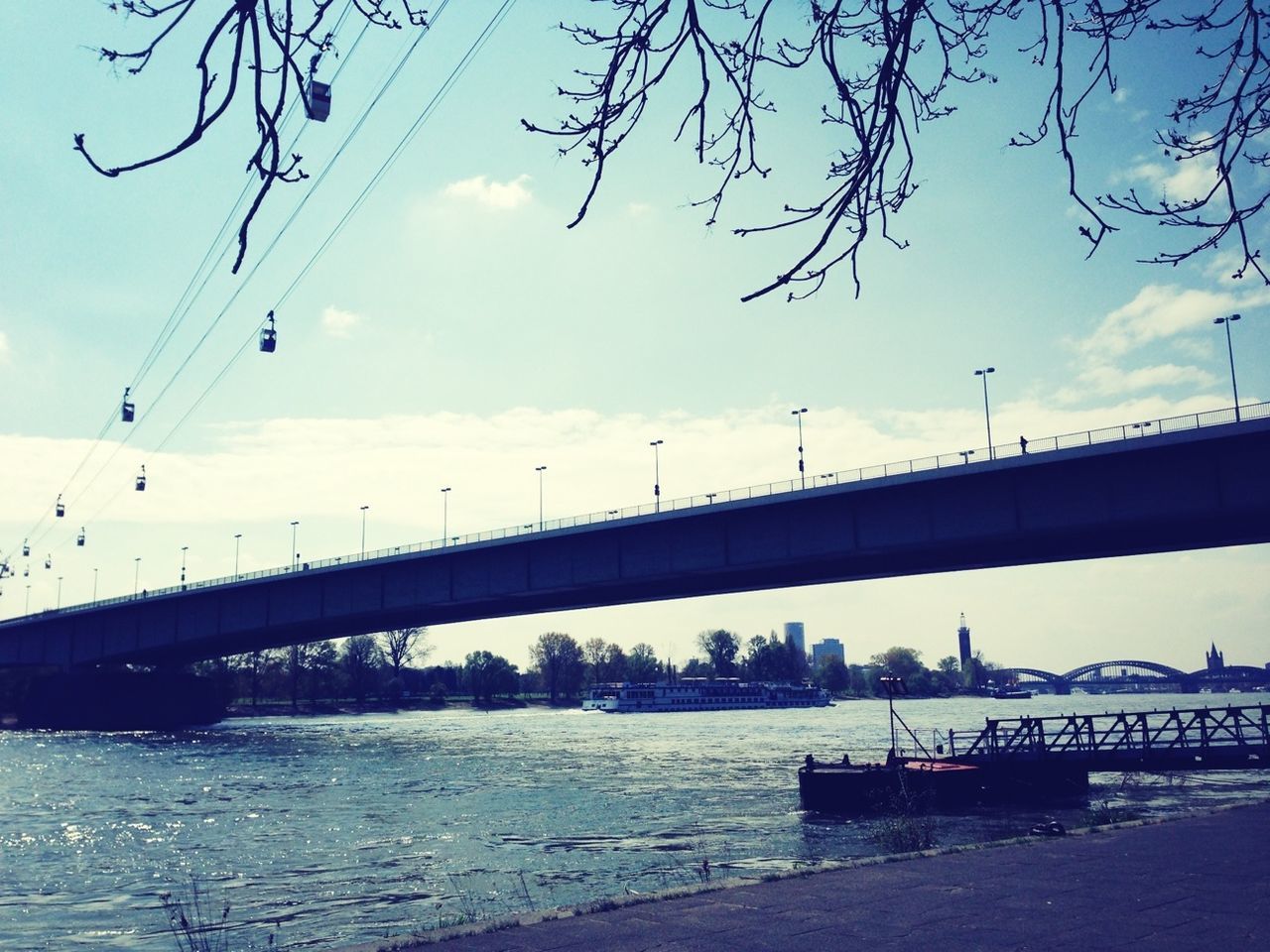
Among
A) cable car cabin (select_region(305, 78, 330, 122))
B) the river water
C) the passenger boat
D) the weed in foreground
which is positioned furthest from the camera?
the passenger boat

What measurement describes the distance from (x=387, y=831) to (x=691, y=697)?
12923cm

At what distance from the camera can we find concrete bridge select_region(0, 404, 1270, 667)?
40906 mm

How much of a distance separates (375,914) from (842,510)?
34261 mm

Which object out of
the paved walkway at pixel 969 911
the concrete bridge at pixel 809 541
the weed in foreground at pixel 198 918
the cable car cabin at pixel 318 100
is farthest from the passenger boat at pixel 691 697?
the cable car cabin at pixel 318 100

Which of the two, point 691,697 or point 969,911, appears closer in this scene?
point 969,911

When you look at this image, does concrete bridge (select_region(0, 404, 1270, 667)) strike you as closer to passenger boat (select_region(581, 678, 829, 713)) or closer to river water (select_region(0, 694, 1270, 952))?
river water (select_region(0, 694, 1270, 952))

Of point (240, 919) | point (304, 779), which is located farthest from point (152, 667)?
point (240, 919)

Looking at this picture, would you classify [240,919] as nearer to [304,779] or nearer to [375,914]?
[375,914]

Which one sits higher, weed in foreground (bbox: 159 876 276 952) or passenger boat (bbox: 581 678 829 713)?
weed in foreground (bbox: 159 876 276 952)

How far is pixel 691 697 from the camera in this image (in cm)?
16000

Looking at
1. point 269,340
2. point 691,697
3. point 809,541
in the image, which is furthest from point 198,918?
point 691,697

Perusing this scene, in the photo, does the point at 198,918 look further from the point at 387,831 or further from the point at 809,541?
the point at 809,541

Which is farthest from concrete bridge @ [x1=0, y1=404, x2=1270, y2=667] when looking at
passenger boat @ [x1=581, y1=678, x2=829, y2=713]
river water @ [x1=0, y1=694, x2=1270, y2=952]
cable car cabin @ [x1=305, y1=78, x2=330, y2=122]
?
passenger boat @ [x1=581, y1=678, x2=829, y2=713]

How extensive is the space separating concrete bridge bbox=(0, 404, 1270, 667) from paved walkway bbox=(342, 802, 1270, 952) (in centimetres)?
2955
